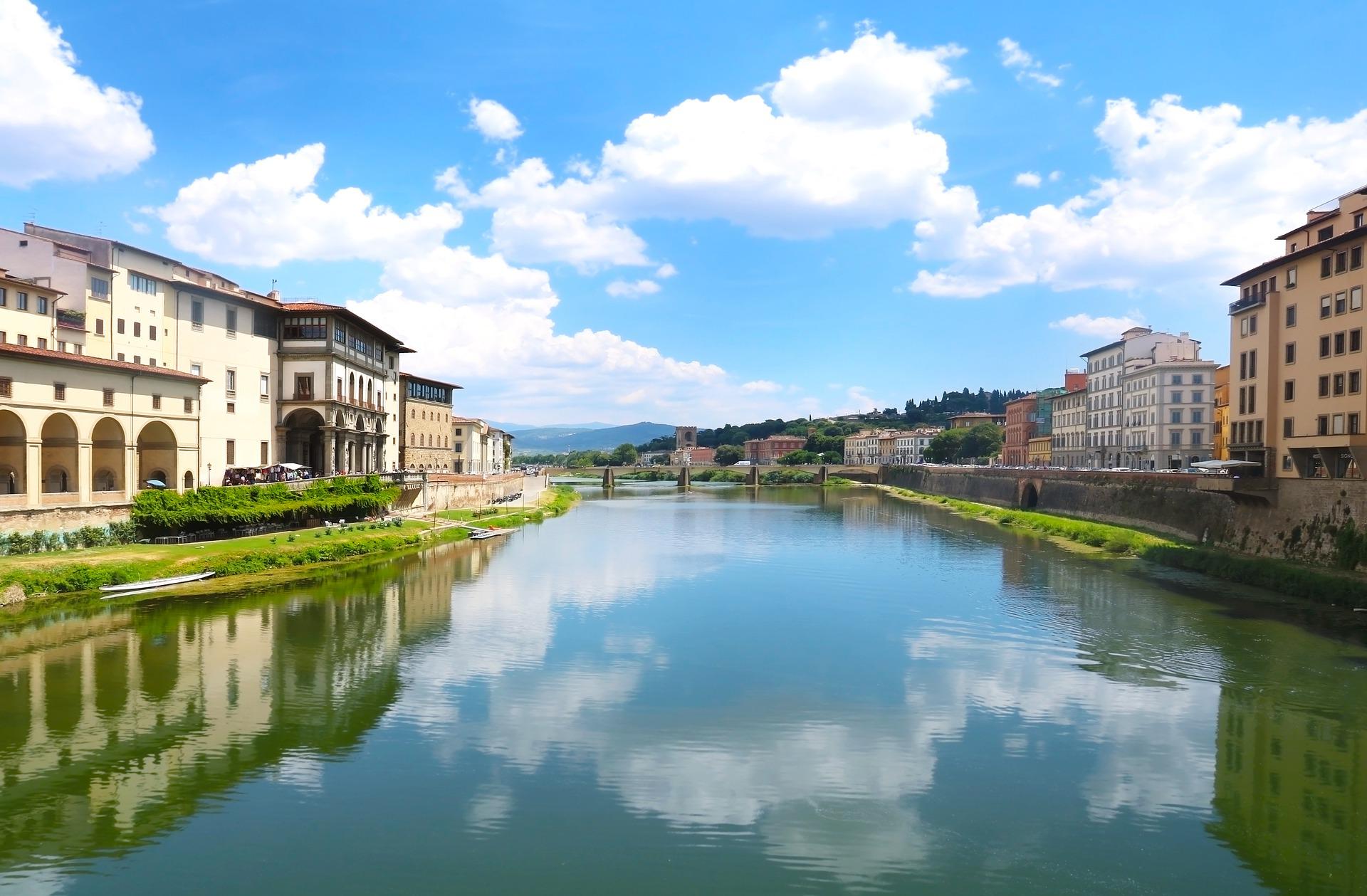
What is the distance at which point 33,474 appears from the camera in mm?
30438

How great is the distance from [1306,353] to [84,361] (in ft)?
161

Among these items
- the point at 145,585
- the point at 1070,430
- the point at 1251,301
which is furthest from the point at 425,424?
the point at 1070,430

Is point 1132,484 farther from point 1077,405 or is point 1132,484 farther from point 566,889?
point 566,889

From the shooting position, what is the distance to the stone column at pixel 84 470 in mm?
31547

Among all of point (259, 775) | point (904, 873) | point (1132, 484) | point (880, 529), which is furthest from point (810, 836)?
point (880, 529)

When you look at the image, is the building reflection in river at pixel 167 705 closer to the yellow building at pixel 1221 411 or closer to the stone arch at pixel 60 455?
the stone arch at pixel 60 455

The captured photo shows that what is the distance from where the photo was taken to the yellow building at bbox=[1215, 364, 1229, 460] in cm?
5844

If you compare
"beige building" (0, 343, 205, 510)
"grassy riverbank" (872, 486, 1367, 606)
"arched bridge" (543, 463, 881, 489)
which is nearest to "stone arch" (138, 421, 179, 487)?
"beige building" (0, 343, 205, 510)

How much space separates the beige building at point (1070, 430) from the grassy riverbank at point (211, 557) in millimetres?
65482

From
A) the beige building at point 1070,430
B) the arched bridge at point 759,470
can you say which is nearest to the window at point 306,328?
the beige building at point 1070,430

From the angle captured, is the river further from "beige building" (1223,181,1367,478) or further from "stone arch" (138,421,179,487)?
"stone arch" (138,421,179,487)

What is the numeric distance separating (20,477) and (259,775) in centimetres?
2664

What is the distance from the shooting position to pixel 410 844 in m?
11.9

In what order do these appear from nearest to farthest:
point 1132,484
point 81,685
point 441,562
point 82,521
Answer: point 81,685 < point 82,521 < point 441,562 < point 1132,484
